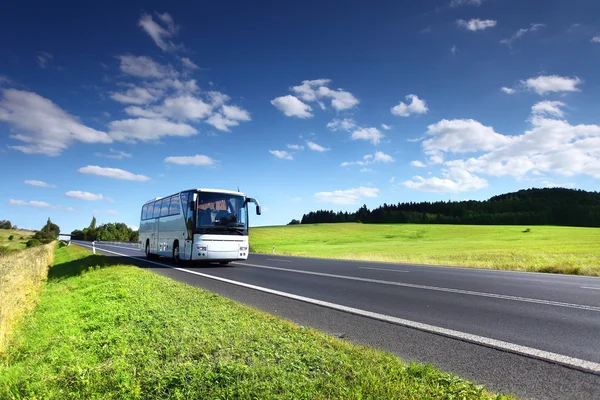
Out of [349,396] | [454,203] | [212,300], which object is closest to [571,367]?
[349,396]

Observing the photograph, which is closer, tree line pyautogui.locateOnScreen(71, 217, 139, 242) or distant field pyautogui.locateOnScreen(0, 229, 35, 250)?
distant field pyautogui.locateOnScreen(0, 229, 35, 250)

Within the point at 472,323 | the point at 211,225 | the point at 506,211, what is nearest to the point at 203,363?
the point at 472,323

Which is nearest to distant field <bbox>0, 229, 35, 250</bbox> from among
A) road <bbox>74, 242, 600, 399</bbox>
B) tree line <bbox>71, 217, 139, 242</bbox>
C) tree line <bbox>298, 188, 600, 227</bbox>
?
tree line <bbox>71, 217, 139, 242</bbox>

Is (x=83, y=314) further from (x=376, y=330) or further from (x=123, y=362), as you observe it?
(x=376, y=330)

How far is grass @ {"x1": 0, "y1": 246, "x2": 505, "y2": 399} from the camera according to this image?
318cm

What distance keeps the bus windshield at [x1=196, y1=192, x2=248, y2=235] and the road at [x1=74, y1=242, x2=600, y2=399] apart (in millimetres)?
5358

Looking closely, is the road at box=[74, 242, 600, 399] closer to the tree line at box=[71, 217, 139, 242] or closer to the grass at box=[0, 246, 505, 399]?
the grass at box=[0, 246, 505, 399]

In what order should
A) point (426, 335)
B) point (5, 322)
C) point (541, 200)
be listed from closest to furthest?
point (426, 335) < point (5, 322) < point (541, 200)

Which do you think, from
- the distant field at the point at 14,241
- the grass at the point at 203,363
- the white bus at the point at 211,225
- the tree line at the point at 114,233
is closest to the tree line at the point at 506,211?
the tree line at the point at 114,233

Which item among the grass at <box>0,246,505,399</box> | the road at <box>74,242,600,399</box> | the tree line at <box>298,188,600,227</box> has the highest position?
the tree line at <box>298,188,600,227</box>

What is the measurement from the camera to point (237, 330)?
4.83 meters

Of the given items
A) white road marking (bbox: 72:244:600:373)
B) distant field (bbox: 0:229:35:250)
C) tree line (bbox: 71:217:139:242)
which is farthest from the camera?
tree line (bbox: 71:217:139:242)

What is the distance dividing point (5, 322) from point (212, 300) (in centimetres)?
363

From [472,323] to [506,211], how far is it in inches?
4059
